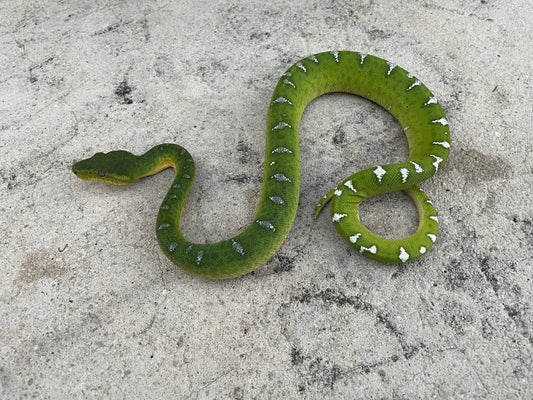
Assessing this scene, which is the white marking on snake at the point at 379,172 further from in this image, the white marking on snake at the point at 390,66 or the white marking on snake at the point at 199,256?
the white marking on snake at the point at 199,256

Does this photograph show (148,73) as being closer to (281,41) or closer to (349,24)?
(281,41)

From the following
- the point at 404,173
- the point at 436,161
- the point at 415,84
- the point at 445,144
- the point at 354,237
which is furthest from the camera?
the point at 415,84

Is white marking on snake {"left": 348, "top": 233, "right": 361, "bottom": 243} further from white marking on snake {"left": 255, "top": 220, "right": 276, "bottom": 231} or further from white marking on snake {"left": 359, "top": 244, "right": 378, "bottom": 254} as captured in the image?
white marking on snake {"left": 255, "top": 220, "right": 276, "bottom": 231}

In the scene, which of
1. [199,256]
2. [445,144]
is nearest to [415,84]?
[445,144]

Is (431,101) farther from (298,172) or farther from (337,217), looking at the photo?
(337,217)

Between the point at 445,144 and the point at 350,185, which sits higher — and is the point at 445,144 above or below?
above

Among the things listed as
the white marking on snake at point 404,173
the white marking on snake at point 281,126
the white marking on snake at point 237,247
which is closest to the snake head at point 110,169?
the white marking on snake at point 237,247
